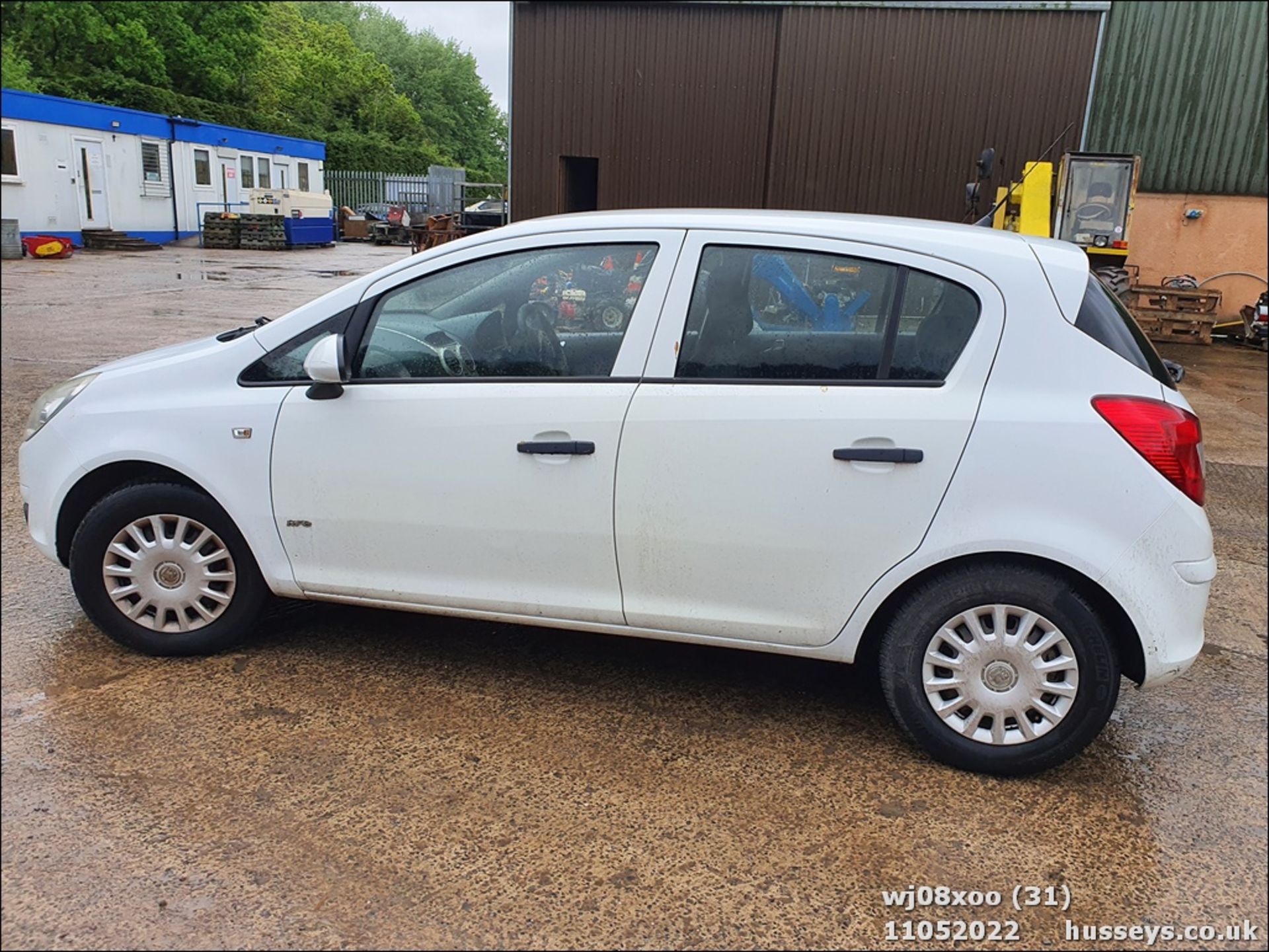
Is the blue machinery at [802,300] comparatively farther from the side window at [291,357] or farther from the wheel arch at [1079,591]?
the side window at [291,357]

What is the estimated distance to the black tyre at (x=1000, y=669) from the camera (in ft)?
9.53

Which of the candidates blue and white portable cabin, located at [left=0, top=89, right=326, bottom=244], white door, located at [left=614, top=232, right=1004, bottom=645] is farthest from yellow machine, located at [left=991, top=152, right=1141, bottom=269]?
white door, located at [left=614, top=232, right=1004, bottom=645]

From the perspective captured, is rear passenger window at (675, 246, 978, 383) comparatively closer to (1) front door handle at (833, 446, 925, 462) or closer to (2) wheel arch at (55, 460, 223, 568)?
(1) front door handle at (833, 446, 925, 462)

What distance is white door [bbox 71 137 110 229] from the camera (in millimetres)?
13141

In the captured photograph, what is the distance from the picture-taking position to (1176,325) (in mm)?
14539

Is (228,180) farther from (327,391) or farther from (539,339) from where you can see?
(539,339)

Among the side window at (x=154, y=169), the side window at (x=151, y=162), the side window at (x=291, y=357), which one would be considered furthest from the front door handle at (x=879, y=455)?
the side window at (x=151, y=162)

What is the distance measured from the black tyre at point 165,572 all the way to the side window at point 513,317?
791 mm

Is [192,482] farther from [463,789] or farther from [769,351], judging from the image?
[769,351]

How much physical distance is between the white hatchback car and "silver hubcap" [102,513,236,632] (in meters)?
0.01

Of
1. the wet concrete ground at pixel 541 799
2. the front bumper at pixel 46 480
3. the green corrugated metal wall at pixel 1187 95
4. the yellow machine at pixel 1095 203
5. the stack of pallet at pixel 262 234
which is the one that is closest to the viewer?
the wet concrete ground at pixel 541 799

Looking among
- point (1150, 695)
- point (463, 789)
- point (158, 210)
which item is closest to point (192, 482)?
point (463, 789)

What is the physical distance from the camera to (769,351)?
10.1 ft

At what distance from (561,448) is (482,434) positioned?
0.88ft
